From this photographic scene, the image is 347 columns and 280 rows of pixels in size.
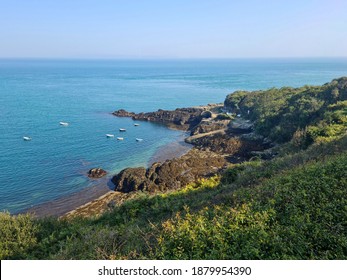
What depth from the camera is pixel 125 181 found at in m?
34.0

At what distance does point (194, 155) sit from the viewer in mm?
44719

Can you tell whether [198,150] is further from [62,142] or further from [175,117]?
[175,117]

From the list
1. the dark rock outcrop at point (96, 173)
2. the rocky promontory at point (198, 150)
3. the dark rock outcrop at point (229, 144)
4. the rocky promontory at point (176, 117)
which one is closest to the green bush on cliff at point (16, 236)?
the rocky promontory at point (198, 150)

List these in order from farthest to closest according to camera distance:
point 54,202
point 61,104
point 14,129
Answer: point 61,104, point 14,129, point 54,202

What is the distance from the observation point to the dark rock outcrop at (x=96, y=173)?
3678 centimetres

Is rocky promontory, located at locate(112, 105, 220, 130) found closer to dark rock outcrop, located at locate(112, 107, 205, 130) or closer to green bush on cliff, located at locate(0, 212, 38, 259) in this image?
dark rock outcrop, located at locate(112, 107, 205, 130)

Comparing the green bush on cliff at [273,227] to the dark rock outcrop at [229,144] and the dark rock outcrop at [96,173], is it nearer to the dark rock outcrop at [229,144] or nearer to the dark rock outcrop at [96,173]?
the dark rock outcrop at [96,173]

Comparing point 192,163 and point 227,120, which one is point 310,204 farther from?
point 227,120

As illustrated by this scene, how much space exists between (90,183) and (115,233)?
963 inches

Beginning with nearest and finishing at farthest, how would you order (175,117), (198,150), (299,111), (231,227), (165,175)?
(231,227) → (165,175) → (299,111) → (198,150) → (175,117)

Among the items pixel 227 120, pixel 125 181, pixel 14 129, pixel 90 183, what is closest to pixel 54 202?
pixel 90 183

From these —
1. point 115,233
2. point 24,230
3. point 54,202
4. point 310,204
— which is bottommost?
point 54,202

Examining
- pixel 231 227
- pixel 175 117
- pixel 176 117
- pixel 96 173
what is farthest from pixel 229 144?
pixel 231 227

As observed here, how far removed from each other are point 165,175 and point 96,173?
32.0ft
